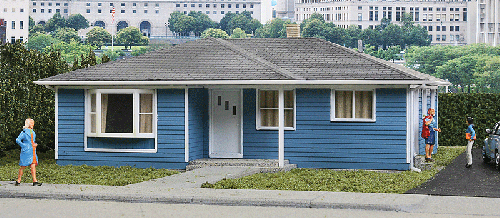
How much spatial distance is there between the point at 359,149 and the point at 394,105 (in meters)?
1.47

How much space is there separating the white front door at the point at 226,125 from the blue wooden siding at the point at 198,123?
0.58ft

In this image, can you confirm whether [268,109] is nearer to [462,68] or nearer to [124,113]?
[124,113]

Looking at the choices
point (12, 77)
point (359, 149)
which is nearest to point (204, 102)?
point (359, 149)

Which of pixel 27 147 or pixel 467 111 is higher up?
pixel 467 111

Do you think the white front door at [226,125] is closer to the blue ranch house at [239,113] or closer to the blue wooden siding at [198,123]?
the blue ranch house at [239,113]

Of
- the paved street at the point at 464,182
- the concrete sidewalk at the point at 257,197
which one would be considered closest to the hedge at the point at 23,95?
the concrete sidewalk at the point at 257,197

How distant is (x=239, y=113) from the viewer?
1977cm

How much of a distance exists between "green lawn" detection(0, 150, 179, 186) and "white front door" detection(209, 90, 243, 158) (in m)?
1.87

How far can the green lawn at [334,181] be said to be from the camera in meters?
14.8

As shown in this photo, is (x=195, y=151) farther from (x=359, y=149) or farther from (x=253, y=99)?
(x=359, y=149)

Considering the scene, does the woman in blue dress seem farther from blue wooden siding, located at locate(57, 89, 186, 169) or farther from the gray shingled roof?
blue wooden siding, located at locate(57, 89, 186, 169)

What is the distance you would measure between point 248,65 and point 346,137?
333 cm

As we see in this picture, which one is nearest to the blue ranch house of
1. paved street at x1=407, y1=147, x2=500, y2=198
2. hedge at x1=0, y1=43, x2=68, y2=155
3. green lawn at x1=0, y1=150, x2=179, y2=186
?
green lawn at x1=0, y1=150, x2=179, y2=186

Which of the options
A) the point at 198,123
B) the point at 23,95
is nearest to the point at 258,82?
the point at 198,123
